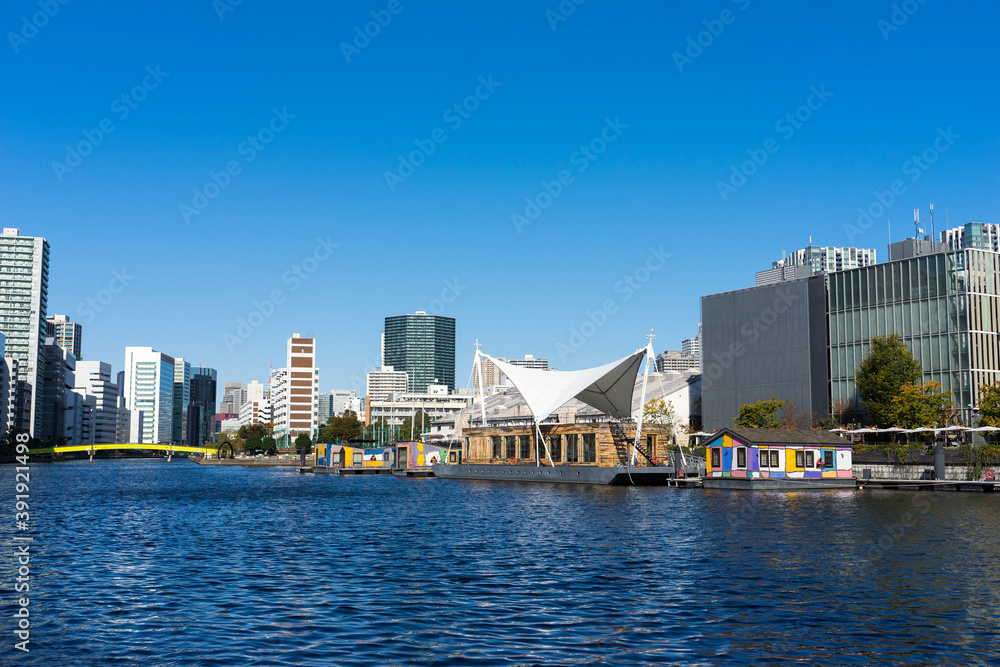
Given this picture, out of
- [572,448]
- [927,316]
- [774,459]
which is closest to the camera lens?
[774,459]

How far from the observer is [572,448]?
96.9 metres

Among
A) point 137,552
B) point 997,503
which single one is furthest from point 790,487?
→ point 137,552

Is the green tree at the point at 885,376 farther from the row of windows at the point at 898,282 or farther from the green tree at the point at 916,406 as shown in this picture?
the row of windows at the point at 898,282

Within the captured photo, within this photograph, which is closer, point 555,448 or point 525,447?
point 555,448

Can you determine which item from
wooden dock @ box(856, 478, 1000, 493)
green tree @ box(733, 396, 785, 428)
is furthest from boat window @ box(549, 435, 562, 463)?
wooden dock @ box(856, 478, 1000, 493)

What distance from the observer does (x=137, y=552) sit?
3506 centimetres

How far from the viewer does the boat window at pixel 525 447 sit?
10431 centimetres

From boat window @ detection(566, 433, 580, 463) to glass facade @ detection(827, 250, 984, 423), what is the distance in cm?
3600

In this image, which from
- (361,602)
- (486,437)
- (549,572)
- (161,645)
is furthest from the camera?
(486,437)

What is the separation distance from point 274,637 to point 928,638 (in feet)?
47.5

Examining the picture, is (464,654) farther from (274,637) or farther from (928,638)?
(928,638)
